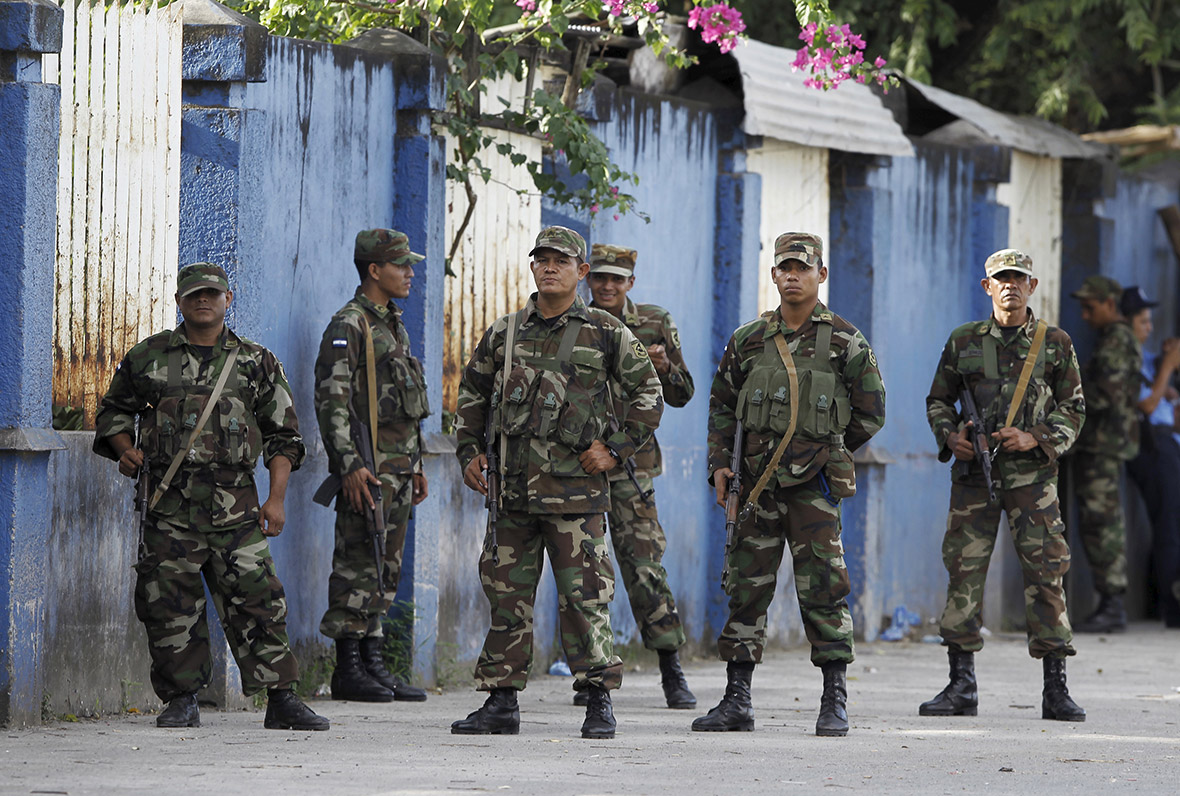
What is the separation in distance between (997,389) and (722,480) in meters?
1.53

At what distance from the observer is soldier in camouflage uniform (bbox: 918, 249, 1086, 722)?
7816 millimetres

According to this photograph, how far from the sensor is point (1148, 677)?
32.8ft

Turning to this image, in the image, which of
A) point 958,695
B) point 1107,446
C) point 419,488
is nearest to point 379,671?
point 419,488

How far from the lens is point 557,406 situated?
675 centimetres

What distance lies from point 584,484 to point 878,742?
1.49m

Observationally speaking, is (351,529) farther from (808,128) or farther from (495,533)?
(808,128)

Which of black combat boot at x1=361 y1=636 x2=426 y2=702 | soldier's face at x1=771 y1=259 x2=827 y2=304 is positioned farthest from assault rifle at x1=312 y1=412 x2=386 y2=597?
soldier's face at x1=771 y1=259 x2=827 y2=304

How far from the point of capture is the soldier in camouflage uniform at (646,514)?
26.1 ft

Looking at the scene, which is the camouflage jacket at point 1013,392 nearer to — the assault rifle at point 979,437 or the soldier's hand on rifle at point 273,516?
the assault rifle at point 979,437

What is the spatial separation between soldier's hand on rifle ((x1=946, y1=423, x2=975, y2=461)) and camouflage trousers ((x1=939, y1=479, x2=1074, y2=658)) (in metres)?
0.16

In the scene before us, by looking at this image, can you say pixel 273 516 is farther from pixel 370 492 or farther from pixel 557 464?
pixel 557 464

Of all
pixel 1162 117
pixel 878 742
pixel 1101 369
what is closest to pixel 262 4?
pixel 878 742

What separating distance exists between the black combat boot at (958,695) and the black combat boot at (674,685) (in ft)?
3.31

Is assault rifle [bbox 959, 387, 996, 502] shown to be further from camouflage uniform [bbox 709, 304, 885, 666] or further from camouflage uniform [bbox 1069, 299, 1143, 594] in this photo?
camouflage uniform [bbox 1069, 299, 1143, 594]
